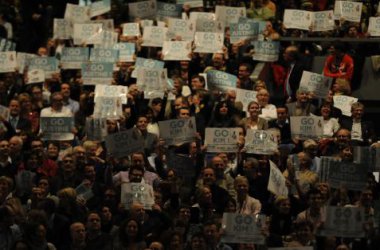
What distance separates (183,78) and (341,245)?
619 centimetres

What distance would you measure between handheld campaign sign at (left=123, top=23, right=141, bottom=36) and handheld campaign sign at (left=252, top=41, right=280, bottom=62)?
218 cm

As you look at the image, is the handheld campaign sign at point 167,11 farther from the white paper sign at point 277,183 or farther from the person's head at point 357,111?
the white paper sign at point 277,183

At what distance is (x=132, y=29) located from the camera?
26328 mm

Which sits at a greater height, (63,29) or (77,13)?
(77,13)

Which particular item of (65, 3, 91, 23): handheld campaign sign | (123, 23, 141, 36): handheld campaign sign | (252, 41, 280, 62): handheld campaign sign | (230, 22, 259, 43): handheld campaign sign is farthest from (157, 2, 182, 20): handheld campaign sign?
(252, 41, 280, 62): handheld campaign sign

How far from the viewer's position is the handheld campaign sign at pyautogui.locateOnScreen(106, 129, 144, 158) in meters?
21.6

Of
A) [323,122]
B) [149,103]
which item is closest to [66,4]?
[149,103]

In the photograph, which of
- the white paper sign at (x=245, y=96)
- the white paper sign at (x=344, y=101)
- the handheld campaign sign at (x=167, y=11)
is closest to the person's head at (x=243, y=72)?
the white paper sign at (x=245, y=96)

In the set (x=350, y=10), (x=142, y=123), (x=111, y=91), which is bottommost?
(x=142, y=123)

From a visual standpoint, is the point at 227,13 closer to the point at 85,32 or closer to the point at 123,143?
the point at 85,32

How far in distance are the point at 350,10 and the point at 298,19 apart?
84 centimetres

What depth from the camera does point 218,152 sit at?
2189 centimetres

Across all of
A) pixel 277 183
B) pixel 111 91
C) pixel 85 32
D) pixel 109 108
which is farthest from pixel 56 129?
pixel 85 32

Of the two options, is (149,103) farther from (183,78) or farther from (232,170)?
(232,170)
